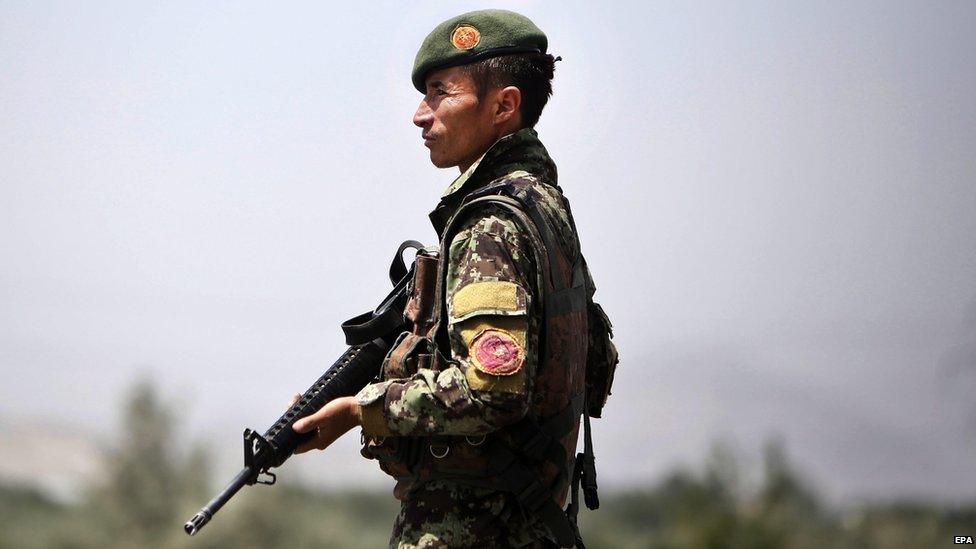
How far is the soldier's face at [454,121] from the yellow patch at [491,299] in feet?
2.67

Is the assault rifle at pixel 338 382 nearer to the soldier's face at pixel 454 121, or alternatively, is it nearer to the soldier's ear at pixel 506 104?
the soldier's face at pixel 454 121

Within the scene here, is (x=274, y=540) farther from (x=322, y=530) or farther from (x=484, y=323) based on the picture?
(x=484, y=323)

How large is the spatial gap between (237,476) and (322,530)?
8.34 metres

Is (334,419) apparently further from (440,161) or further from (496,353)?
(440,161)

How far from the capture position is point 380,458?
4098mm

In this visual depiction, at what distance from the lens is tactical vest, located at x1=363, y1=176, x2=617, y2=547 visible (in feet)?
12.7

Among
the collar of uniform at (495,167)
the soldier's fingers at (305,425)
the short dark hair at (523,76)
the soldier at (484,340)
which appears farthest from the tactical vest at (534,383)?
the short dark hair at (523,76)

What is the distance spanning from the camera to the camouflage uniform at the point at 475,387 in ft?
11.9

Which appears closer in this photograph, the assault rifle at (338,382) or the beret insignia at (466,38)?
the assault rifle at (338,382)

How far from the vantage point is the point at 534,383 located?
3.81 metres

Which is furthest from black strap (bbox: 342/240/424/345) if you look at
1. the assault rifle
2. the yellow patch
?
the yellow patch

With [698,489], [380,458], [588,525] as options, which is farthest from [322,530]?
[380,458]

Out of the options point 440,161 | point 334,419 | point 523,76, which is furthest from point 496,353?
point 523,76

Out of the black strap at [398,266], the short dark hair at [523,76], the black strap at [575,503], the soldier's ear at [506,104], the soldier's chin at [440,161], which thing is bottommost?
the black strap at [575,503]
